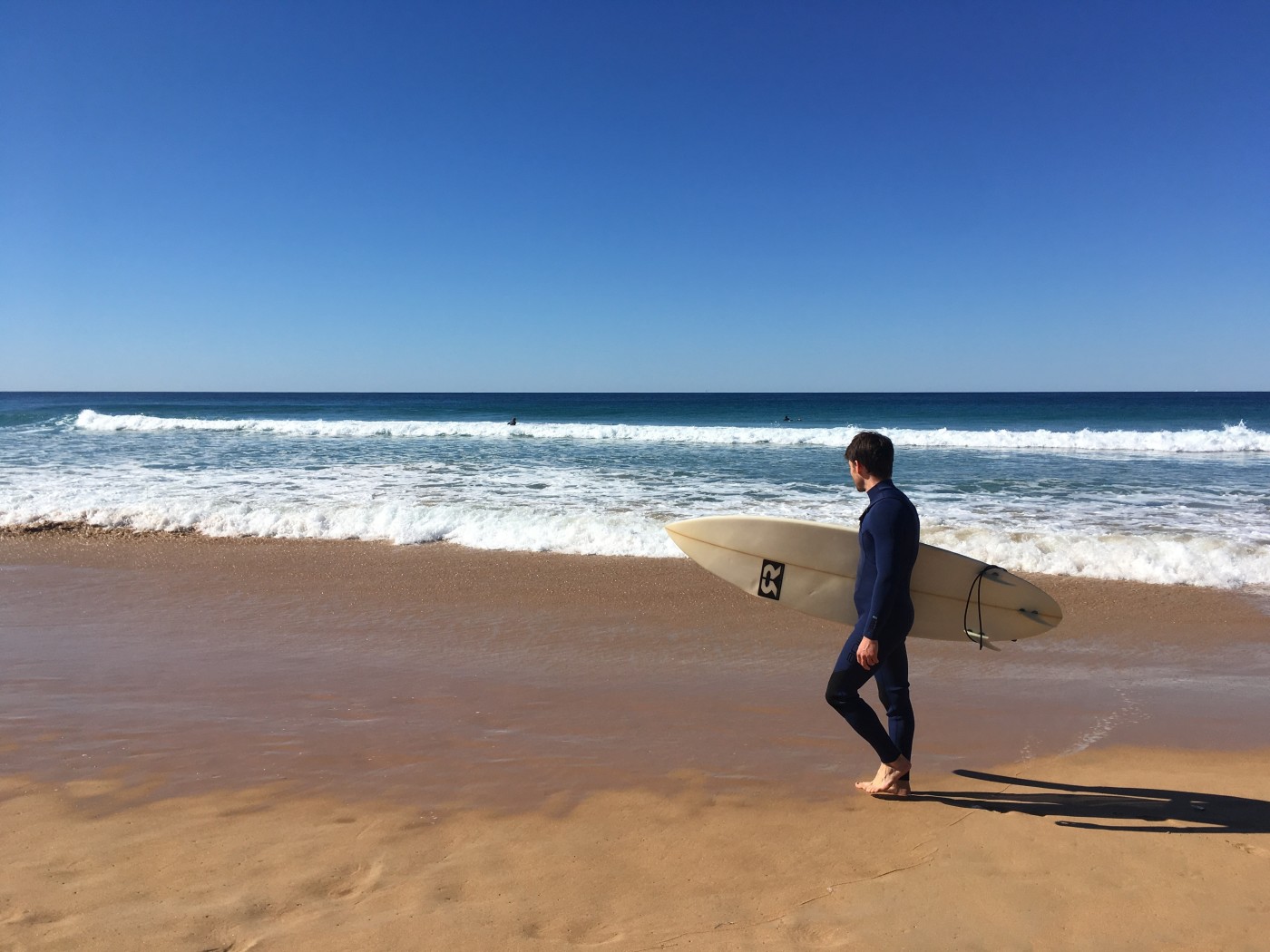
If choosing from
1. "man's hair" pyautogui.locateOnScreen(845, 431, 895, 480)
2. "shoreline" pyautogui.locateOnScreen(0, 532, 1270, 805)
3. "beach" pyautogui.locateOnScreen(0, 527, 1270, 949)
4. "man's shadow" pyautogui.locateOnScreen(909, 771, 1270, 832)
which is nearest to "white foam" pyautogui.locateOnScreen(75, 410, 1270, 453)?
"shoreline" pyautogui.locateOnScreen(0, 532, 1270, 805)

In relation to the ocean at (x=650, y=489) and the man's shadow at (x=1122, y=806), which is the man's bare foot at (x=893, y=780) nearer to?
the man's shadow at (x=1122, y=806)

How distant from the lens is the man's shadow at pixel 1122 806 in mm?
3008

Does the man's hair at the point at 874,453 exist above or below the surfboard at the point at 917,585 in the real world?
above

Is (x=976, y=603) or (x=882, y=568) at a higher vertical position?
(x=882, y=568)

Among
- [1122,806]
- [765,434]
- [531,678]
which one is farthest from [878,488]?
[765,434]

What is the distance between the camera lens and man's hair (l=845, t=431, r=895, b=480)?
3037 millimetres

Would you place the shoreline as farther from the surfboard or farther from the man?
the surfboard

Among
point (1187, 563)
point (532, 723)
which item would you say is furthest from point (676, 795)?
point (1187, 563)

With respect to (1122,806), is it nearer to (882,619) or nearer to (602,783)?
(882,619)

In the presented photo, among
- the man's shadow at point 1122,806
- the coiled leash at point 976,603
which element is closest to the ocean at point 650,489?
the coiled leash at point 976,603

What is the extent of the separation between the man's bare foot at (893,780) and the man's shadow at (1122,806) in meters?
0.08

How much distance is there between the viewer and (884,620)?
2975 mm

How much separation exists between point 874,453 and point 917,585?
119 centimetres

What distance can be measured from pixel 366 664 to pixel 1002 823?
3731 millimetres
